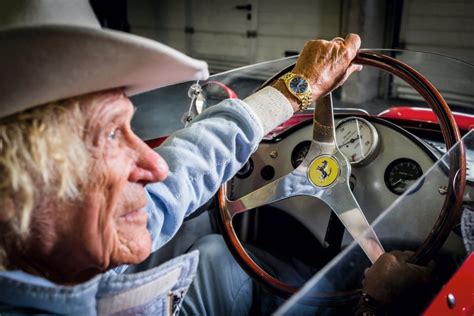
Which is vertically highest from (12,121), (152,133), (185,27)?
(12,121)

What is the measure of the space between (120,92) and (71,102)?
112mm

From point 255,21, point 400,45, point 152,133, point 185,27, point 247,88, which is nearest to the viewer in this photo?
point 247,88

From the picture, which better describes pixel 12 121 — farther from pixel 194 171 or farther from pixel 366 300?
pixel 366 300

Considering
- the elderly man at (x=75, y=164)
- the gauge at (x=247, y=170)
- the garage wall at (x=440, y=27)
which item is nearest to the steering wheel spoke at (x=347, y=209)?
the gauge at (x=247, y=170)

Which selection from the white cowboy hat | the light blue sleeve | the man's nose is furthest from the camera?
the light blue sleeve

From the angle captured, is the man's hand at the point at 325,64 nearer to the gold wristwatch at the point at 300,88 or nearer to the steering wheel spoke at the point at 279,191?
the gold wristwatch at the point at 300,88

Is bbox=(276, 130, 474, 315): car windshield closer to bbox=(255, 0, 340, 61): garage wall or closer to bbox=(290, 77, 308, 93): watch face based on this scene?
bbox=(290, 77, 308, 93): watch face

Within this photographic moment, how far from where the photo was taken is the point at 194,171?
118 cm

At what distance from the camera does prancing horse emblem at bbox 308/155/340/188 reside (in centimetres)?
132

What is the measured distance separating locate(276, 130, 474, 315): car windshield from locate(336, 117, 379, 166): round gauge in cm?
32

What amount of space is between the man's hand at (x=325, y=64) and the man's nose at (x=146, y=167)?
50 centimetres

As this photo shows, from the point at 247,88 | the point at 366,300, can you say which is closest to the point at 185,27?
the point at 247,88

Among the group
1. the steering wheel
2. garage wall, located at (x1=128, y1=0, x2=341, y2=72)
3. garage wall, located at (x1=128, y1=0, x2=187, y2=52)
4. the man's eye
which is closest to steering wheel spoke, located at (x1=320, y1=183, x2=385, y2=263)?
the steering wheel

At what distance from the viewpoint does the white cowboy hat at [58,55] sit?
59cm
